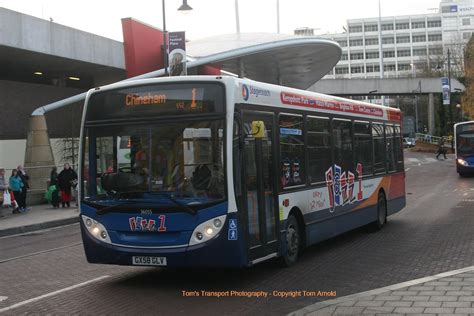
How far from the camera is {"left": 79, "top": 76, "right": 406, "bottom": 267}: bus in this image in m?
7.30

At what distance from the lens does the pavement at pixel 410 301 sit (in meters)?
5.88

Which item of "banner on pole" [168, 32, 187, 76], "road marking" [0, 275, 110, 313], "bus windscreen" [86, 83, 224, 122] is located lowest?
"road marking" [0, 275, 110, 313]

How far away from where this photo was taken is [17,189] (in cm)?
2097

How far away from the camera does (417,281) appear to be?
7289 mm

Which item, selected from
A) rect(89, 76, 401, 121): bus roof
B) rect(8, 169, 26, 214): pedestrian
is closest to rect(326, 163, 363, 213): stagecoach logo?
Result: rect(89, 76, 401, 121): bus roof

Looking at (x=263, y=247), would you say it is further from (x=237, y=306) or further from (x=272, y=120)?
(x=272, y=120)

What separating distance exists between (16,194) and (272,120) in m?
15.2

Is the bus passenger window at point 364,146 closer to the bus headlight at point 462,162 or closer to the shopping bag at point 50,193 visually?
the shopping bag at point 50,193

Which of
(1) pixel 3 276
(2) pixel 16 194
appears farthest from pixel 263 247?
(2) pixel 16 194

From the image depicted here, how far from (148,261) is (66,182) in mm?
15750

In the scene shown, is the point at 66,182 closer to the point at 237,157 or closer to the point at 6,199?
the point at 6,199

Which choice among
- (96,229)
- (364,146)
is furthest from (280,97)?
(364,146)

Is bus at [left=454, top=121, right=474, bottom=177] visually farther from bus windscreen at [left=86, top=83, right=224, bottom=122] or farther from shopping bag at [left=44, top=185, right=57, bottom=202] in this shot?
bus windscreen at [left=86, top=83, right=224, bottom=122]

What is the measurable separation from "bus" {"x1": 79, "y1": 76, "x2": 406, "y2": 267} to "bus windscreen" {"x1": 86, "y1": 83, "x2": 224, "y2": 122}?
13mm
